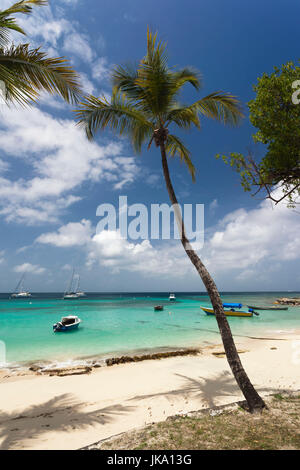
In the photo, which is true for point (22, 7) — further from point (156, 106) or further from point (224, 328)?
point (224, 328)

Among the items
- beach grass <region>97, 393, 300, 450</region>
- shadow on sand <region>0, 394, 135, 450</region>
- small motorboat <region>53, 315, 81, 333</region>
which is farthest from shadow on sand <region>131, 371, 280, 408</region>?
small motorboat <region>53, 315, 81, 333</region>

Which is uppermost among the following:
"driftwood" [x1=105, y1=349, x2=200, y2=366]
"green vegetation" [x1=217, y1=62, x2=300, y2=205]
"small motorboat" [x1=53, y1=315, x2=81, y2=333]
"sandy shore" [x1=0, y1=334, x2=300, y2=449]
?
"green vegetation" [x1=217, y1=62, x2=300, y2=205]

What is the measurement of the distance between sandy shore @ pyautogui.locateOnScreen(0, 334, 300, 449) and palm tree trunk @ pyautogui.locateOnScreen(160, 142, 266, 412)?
6.50ft

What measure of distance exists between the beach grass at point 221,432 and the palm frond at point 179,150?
24.2 feet

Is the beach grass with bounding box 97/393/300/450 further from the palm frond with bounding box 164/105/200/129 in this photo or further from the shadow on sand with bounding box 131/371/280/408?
the palm frond with bounding box 164/105/200/129

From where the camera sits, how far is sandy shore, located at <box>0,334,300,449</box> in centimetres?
582

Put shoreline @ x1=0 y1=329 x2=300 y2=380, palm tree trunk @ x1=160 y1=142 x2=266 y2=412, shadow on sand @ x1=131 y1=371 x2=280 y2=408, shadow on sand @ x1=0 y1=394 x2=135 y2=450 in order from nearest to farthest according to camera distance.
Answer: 1. palm tree trunk @ x1=160 y1=142 x2=266 y2=412
2. shadow on sand @ x1=0 y1=394 x2=135 y2=450
3. shadow on sand @ x1=131 y1=371 x2=280 y2=408
4. shoreline @ x1=0 y1=329 x2=300 y2=380

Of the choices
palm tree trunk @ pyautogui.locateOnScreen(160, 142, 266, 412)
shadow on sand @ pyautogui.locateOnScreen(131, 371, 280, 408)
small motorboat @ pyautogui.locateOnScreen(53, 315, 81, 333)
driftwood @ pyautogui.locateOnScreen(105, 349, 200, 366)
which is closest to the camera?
palm tree trunk @ pyautogui.locateOnScreen(160, 142, 266, 412)

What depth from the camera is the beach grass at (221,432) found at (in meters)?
3.95

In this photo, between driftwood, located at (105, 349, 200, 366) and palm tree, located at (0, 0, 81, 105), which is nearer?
palm tree, located at (0, 0, 81, 105)

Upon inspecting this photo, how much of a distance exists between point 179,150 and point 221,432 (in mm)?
8303

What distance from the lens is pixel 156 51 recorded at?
23.3 ft
